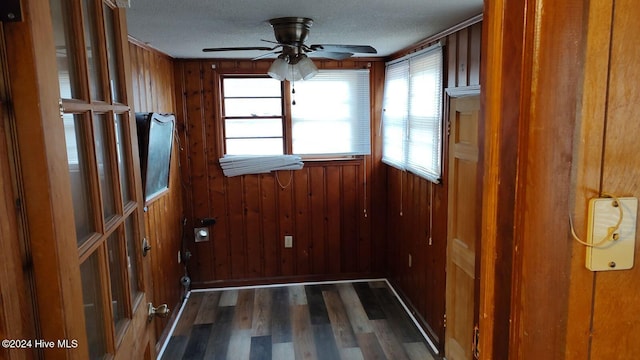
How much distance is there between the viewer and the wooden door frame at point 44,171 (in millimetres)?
785

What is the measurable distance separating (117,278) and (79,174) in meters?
0.37

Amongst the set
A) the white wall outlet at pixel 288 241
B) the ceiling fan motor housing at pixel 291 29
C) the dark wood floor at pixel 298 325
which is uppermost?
the ceiling fan motor housing at pixel 291 29

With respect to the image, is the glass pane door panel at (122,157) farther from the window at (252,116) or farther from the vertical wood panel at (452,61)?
the window at (252,116)

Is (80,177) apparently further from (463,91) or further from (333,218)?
(333,218)

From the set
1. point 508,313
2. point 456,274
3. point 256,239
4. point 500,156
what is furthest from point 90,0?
point 256,239

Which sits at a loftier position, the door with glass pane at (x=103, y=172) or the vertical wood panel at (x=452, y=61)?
the vertical wood panel at (x=452, y=61)

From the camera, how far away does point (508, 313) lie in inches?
30.7

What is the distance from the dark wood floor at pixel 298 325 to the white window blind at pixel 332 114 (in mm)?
1460

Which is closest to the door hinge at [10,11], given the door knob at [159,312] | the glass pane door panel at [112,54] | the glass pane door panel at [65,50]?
the glass pane door panel at [65,50]

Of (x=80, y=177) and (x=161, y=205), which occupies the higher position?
(x=80, y=177)

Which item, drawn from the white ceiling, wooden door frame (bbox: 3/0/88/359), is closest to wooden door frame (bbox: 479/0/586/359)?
wooden door frame (bbox: 3/0/88/359)

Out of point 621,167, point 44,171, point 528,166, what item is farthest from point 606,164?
point 44,171

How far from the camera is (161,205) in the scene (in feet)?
11.9

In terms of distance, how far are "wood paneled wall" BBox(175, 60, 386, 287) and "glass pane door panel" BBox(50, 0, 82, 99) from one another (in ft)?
10.8
